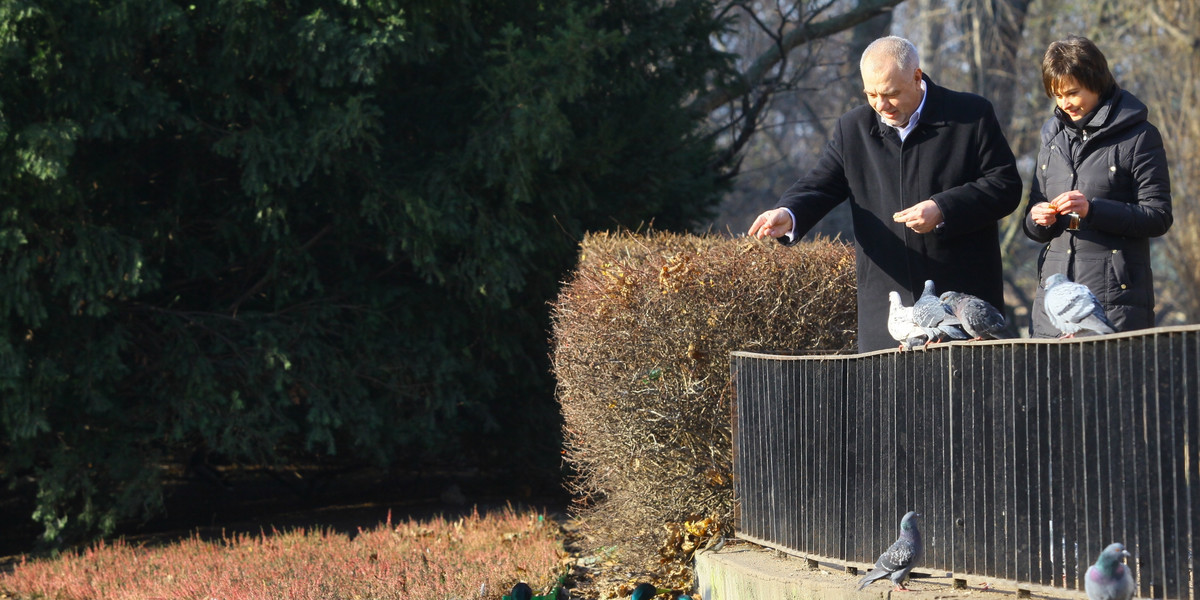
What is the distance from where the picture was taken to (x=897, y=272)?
14.4 feet

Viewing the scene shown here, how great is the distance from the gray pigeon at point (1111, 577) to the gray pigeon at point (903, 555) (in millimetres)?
683

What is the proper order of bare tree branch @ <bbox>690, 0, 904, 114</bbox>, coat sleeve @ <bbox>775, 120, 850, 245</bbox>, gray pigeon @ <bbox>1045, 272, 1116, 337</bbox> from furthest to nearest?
bare tree branch @ <bbox>690, 0, 904, 114</bbox> < coat sleeve @ <bbox>775, 120, 850, 245</bbox> < gray pigeon @ <bbox>1045, 272, 1116, 337</bbox>

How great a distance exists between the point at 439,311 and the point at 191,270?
2139mm

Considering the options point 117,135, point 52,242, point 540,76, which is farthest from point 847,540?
point 117,135

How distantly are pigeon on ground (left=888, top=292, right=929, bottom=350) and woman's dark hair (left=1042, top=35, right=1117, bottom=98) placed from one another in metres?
1.01

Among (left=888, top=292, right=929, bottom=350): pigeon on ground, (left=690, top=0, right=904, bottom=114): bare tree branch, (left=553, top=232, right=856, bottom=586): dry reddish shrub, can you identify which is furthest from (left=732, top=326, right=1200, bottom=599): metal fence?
(left=690, top=0, right=904, bottom=114): bare tree branch

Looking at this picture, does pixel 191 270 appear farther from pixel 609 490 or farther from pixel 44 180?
pixel 609 490

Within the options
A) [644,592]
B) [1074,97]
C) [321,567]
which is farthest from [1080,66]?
[321,567]

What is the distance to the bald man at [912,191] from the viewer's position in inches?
161

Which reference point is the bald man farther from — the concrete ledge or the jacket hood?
the concrete ledge

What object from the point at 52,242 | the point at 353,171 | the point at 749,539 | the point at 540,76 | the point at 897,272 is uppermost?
the point at 540,76

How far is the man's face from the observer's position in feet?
13.4

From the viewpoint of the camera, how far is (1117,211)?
3814mm

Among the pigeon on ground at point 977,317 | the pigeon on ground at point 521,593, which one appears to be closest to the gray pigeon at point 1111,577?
the pigeon on ground at point 977,317
